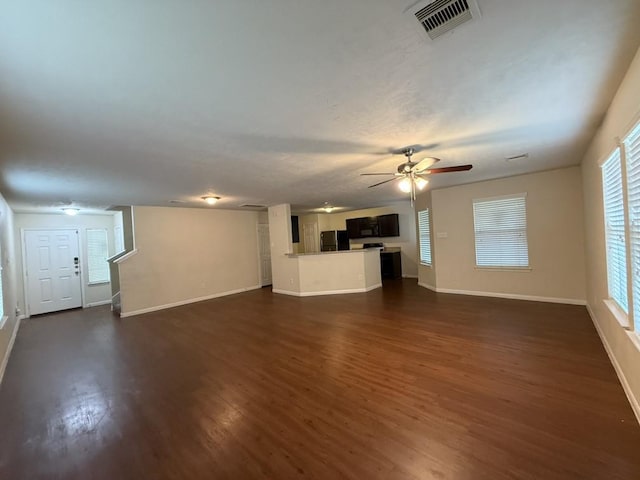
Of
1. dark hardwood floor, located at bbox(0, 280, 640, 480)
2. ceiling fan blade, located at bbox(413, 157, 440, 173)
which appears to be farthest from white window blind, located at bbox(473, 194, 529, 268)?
ceiling fan blade, located at bbox(413, 157, 440, 173)

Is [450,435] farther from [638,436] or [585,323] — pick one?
[585,323]

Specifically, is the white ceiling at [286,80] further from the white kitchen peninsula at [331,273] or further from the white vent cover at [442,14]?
the white kitchen peninsula at [331,273]

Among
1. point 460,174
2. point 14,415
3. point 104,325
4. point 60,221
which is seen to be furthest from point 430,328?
point 60,221

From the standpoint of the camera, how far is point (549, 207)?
4891 mm

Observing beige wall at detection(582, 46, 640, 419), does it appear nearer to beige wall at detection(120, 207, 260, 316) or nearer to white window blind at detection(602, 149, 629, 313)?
white window blind at detection(602, 149, 629, 313)

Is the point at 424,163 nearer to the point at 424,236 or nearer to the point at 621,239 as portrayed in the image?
the point at 621,239

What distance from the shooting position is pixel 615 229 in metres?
2.52

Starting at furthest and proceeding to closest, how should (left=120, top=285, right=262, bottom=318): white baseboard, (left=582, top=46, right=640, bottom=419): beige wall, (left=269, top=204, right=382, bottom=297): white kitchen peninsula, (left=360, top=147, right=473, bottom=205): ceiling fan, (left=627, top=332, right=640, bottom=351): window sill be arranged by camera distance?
(left=269, top=204, right=382, bottom=297): white kitchen peninsula < (left=120, top=285, right=262, bottom=318): white baseboard < (left=360, top=147, right=473, bottom=205): ceiling fan < (left=627, top=332, right=640, bottom=351): window sill < (left=582, top=46, right=640, bottom=419): beige wall

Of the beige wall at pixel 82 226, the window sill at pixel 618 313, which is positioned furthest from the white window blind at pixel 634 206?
the beige wall at pixel 82 226

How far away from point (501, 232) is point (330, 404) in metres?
4.93

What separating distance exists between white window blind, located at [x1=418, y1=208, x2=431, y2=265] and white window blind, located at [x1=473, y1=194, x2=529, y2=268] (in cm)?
113

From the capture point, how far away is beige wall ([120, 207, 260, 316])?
6.00 meters

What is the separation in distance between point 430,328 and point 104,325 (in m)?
5.79

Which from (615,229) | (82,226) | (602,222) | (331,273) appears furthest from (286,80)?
(82,226)
